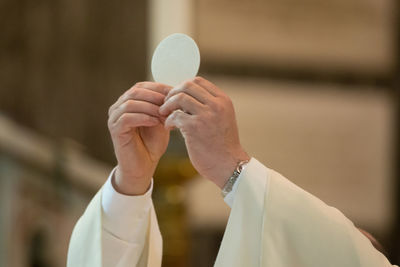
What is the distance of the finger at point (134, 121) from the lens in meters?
1.98

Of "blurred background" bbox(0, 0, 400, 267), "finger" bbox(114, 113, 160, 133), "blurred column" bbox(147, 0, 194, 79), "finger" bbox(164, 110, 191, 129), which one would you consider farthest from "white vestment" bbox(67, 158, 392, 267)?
"blurred column" bbox(147, 0, 194, 79)

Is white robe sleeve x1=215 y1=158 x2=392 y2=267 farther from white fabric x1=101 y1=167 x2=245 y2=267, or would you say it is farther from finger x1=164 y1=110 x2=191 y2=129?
white fabric x1=101 y1=167 x2=245 y2=267

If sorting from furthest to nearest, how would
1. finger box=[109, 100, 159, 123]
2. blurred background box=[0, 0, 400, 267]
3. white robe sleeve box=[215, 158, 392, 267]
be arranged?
blurred background box=[0, 0, 400, 267]
finger box=[109, 100, 159, 123]
white robe sleeve box=[215, 158, 392, 267]

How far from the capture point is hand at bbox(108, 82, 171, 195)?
1981 mm

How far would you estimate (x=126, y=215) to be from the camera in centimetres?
212

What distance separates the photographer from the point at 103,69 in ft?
19.9

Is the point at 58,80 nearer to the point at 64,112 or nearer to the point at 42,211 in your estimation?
the point at 64,112

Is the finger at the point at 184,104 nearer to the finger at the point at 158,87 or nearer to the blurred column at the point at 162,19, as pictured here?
the finger at the point at 158,87

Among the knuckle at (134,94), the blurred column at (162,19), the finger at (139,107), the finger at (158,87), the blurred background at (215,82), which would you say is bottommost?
the blurred background at (215,82)

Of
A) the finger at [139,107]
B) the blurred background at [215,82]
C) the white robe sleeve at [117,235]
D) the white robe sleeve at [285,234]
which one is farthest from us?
the blurred background at [215,82]

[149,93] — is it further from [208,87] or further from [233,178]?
[233,178]

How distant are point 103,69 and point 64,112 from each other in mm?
552

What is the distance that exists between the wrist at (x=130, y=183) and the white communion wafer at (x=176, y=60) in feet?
1.04

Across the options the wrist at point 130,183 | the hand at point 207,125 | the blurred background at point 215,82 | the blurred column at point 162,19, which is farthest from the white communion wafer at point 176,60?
the blurred column at point 162,19
